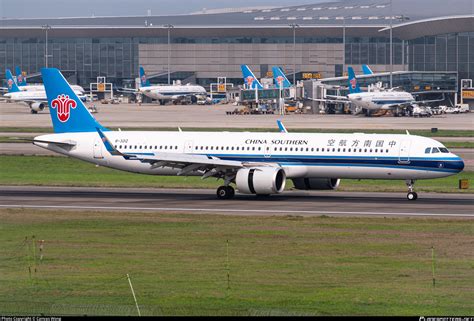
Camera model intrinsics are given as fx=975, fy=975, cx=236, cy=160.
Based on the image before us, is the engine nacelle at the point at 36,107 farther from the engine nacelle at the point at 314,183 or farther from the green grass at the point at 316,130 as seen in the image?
the engine nacelle at the point at 314,183

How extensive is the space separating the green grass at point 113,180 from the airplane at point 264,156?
5101 millimetres

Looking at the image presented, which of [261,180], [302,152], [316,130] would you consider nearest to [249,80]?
[316,130]

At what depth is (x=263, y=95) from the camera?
181 m

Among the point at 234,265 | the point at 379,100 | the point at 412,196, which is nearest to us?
the point at 234,265

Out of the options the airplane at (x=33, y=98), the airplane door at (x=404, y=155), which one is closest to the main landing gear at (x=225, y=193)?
the airplane door at (x=404, y=155)

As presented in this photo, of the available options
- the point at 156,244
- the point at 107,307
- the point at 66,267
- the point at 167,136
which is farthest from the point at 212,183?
the point at 107,307

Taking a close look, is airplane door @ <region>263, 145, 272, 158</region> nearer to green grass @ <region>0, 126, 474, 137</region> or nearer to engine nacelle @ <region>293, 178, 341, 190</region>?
engine nacelle @ <region>293, 178, 341, 190</region>

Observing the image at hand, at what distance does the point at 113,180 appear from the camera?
6775cm

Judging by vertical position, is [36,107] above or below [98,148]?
above

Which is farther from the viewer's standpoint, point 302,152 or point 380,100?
point 380,100

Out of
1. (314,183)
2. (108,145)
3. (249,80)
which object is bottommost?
(314,183)

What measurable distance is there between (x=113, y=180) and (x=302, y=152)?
16.8 m

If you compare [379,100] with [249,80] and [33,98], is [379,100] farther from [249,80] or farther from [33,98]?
[33,98]

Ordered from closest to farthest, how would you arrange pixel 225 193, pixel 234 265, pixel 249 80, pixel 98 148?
1. pixel 234 265
2. pixel 225 193
3. pixel 98 148
4. pixel 249 80
